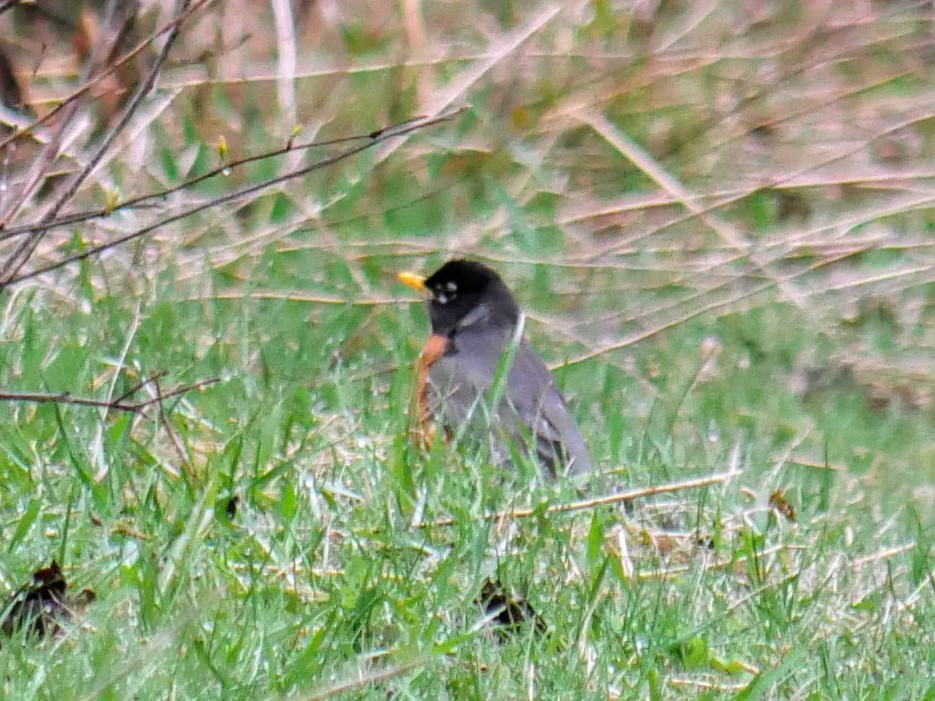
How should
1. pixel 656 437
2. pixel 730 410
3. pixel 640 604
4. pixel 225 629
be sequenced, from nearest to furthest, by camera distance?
pixel 225 629
pixel 640 604
pixel 656 437
pixel 730 410

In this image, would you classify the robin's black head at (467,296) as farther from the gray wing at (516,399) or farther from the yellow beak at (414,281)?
the gray wing at (516,399)

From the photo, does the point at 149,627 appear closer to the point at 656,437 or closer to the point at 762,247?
the point at 656,437

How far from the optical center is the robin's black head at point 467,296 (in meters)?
5.31

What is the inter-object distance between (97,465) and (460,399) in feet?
4.70

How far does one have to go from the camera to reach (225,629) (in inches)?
96.8

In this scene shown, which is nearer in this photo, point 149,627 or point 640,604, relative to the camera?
point 149,627

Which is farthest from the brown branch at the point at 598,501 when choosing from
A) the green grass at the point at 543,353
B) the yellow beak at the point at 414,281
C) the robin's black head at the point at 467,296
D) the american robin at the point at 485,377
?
the yellow beak at the point at 414,281

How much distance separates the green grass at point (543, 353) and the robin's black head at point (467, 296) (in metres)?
0.16

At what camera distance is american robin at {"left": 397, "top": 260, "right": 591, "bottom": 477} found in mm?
3873

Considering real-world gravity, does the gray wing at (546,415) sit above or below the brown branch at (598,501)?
below

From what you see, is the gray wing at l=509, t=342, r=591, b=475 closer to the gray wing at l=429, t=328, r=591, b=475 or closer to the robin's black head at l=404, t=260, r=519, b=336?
the gray wing at l=429, t=328, r=591, b=475

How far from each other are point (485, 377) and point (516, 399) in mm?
277

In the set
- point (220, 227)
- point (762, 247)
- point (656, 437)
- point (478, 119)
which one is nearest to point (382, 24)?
point (478, 119)

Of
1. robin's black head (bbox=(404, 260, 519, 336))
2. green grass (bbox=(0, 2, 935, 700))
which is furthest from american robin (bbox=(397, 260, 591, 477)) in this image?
green grass (bbox=(0, 2, 935, 700))
